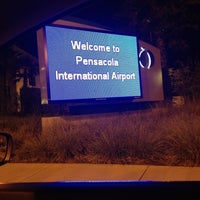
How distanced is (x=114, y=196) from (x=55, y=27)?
11380 millimetres

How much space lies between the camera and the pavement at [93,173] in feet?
25.7

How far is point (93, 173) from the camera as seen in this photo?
8414 mm

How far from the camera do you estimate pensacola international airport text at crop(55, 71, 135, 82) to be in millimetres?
14013

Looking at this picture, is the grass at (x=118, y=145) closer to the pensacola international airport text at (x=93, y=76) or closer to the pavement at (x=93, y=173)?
the pavement at (x=93, y=173)

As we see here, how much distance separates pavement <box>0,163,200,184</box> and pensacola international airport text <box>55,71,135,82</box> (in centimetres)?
492

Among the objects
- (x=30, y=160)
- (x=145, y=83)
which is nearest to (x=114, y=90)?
(x=145, y=83)

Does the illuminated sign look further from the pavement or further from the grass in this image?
the pavement

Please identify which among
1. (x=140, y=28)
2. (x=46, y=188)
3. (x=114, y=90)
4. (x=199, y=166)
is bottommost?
(x=199, y=166)

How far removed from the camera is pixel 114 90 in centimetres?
1611

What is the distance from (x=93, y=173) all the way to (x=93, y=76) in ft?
22.9

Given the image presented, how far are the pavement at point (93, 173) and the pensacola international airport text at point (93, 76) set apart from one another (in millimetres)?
4917

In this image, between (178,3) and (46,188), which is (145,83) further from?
(46,188)

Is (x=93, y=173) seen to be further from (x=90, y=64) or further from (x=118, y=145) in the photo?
(x=90, y=64)

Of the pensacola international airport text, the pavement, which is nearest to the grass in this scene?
the pavement
